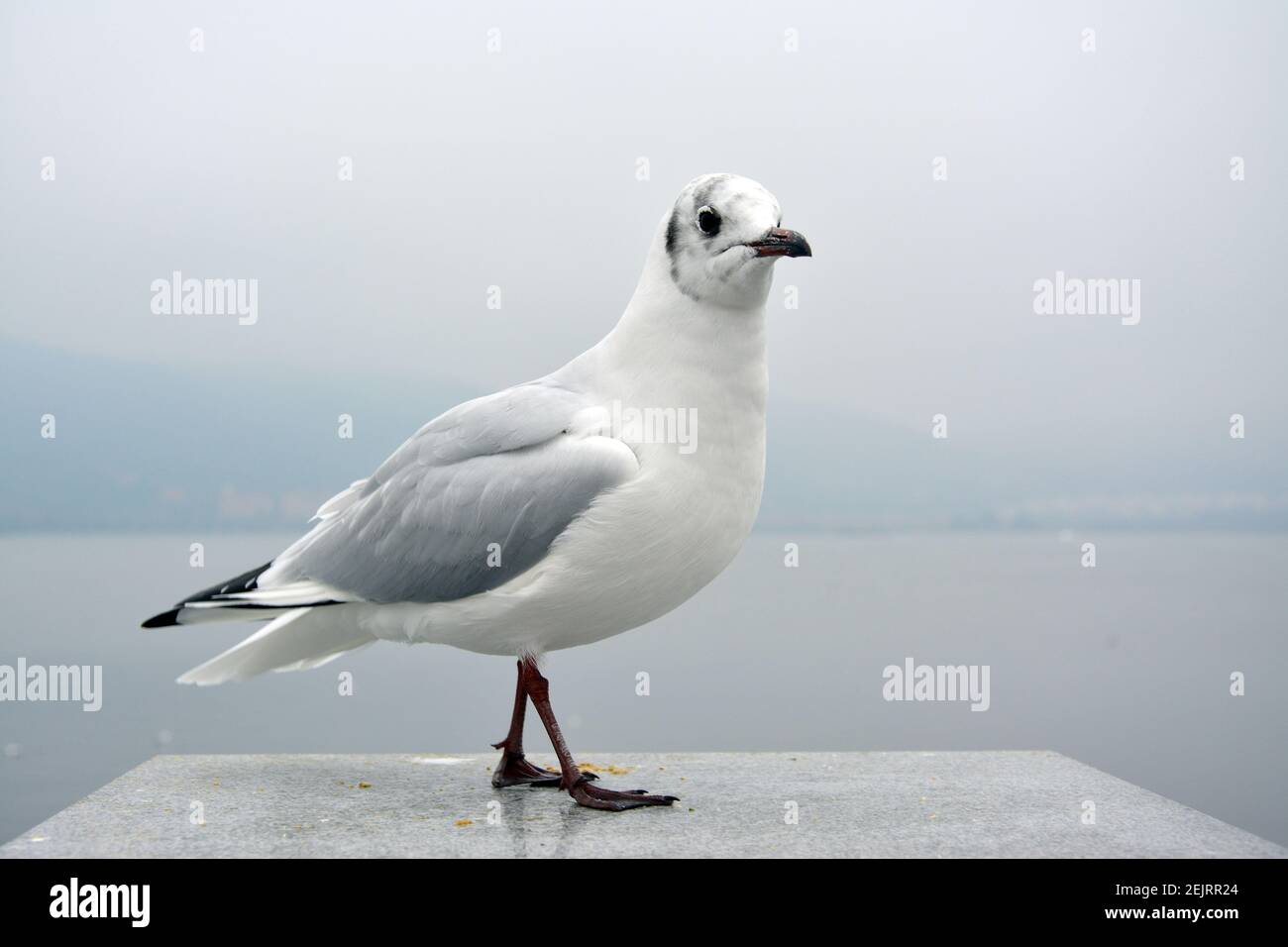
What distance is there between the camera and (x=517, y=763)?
5035 mm

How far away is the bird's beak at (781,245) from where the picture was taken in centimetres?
401

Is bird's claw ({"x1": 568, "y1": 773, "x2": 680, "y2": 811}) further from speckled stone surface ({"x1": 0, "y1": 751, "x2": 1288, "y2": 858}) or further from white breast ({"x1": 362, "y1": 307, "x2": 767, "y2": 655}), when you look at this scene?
white breast ({"x1": 362, "y1": 307, "x2": 767, "y2": 655})

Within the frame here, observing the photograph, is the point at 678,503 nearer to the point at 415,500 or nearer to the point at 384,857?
the point at 415,500

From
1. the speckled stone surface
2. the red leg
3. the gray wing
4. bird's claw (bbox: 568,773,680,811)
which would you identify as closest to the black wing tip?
the gray wing

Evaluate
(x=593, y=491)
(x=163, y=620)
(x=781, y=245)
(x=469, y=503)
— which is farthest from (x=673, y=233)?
(x=163, y=620)

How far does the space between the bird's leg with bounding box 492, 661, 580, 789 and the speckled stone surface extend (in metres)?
0.11

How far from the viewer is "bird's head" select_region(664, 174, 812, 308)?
162 inches

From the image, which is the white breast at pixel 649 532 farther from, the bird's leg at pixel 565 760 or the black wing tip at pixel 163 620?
the black wing tip at pixel 163 620

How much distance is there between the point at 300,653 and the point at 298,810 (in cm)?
72

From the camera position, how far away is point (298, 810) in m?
4.50

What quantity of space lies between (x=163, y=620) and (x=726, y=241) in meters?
2.63

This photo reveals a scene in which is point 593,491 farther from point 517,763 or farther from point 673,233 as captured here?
point 517,763
